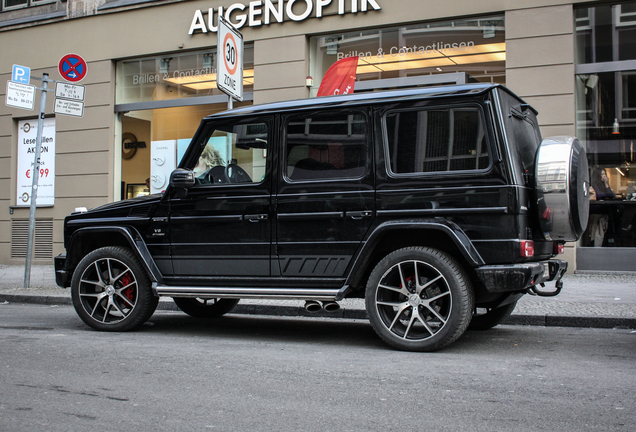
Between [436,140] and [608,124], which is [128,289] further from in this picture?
[608,124]

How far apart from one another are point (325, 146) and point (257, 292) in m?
1.39

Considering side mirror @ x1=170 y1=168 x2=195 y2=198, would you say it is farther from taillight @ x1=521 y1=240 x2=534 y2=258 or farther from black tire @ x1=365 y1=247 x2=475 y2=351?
taillight @ x1=521 y1=240 x2=534 y2=258

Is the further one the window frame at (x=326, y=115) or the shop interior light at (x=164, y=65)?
the shop interior light at (x=164, y=65)

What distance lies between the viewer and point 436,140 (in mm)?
5297

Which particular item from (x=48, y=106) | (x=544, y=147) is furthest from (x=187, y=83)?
(x=544, y=147)

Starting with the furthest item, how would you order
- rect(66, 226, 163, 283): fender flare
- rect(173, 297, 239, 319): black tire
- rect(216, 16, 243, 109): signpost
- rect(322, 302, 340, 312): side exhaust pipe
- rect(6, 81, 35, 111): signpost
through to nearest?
rect(6, 81, 35, 111): signpost, rect(216, 16, 243, 109): signpost, rect(173, 297, 239, 319): black tire, rect(66, 226, 163, 283): fender flare, rect(322, 302, 340, 312): side exhaust pipe

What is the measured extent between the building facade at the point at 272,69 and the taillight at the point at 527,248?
6685 mm

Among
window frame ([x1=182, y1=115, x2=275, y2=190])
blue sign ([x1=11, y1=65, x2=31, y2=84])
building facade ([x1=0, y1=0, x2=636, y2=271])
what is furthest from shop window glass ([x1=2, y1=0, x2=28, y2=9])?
window frame ([x1=182, y1=115, x2=275, y2=190])

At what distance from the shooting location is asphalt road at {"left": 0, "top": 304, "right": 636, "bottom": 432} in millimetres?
3465

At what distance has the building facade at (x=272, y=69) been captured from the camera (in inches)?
440

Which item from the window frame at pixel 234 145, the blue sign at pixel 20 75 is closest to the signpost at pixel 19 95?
the blue sign at pixel 20 75

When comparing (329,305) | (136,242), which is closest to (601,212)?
(329,305)

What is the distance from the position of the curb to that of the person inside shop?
4914 mm

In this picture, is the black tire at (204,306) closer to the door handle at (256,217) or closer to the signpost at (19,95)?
the door handle at (256,217)
